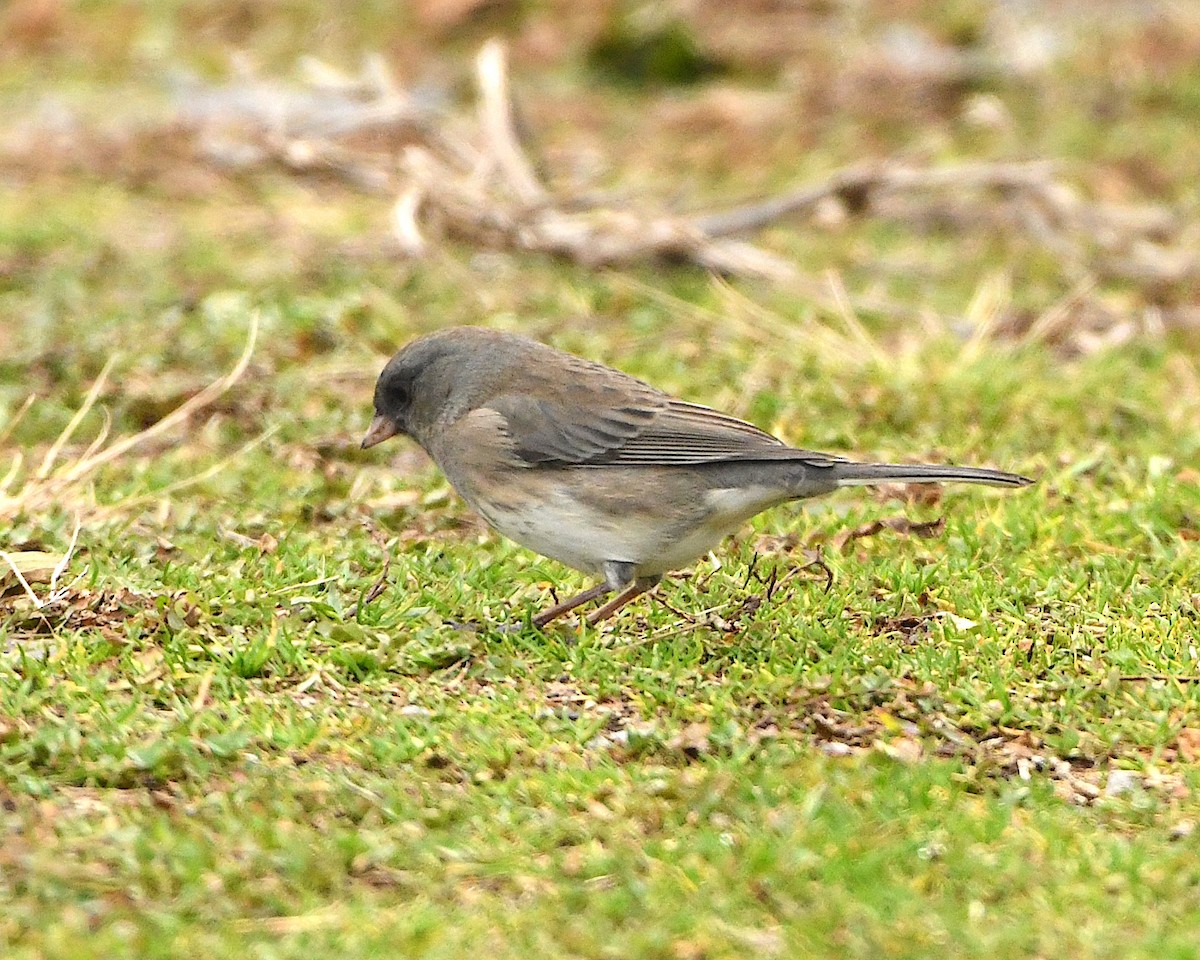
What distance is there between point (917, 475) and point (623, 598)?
3.13 feet

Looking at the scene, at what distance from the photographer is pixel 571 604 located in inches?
197

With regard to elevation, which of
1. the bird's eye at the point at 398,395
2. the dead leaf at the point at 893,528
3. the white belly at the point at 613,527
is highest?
the bird's eye at the point at 398,395

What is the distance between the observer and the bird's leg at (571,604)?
16.4ft

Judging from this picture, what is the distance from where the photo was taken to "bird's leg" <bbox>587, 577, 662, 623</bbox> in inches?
199

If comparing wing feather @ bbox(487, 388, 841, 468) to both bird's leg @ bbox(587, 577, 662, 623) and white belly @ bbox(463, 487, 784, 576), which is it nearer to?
white belly @ bbox(463, 487, 784, 576)

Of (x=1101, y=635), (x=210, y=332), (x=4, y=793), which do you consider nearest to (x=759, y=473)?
(x=1101, y=635)

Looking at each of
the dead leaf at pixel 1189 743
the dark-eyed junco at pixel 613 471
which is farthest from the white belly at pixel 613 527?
the dead leaf at pixel 1189 743

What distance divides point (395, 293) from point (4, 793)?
469 cm

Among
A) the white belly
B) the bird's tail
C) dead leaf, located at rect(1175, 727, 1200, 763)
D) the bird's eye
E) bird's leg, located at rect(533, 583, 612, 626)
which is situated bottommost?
dead leaf, located at rect(1175, 727, 1200, 763)

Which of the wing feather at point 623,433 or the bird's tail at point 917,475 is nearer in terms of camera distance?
the bird's tail at point 917,475

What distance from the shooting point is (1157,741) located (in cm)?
438

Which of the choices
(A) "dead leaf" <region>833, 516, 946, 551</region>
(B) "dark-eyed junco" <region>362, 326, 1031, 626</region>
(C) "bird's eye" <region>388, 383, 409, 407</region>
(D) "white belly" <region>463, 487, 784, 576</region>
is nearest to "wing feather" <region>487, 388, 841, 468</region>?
(B) "dark-eyed junco" <region>362, 326, 1031, 626</region>

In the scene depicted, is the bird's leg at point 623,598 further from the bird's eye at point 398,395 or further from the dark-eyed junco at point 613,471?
the bird's eye at point 398,395

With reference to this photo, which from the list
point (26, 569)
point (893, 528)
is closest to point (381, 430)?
point (26, 569)
